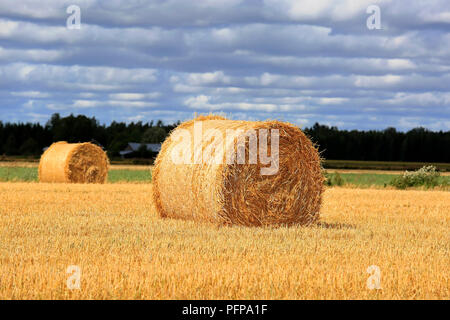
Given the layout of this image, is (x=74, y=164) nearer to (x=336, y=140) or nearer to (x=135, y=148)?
(x=336, y=140)

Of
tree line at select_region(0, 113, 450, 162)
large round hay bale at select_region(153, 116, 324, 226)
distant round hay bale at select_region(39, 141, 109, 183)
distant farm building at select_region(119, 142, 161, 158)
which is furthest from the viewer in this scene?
distant farm building at select_region(119, 142, 161, 158)

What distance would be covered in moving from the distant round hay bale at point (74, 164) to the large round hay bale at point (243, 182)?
44.5 ft

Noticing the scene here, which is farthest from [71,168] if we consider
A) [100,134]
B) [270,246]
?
[100,134]

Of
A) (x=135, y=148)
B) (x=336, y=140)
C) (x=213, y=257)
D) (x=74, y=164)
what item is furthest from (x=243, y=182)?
(x=135, y=148)

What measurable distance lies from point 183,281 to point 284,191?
588 cm

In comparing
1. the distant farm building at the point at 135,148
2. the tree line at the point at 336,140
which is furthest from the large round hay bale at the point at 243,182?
the distant farm building at the point at 135,148

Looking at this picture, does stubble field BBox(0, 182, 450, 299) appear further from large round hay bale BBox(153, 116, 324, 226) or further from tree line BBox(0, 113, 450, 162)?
tree line BBox(0, 113, 450, 162)

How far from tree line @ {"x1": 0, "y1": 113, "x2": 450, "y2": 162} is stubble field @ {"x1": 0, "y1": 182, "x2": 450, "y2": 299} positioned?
46.5 metres

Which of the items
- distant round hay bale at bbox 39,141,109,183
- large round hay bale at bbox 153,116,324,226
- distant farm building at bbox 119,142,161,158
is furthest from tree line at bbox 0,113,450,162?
large round hay bale at bbox 153,116,324,226

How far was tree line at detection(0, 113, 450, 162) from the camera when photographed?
236ft

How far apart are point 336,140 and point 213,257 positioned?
64600 millimetres

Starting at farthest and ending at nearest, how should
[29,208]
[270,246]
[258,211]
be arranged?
→ [29,208], [258,211], [270,246]
